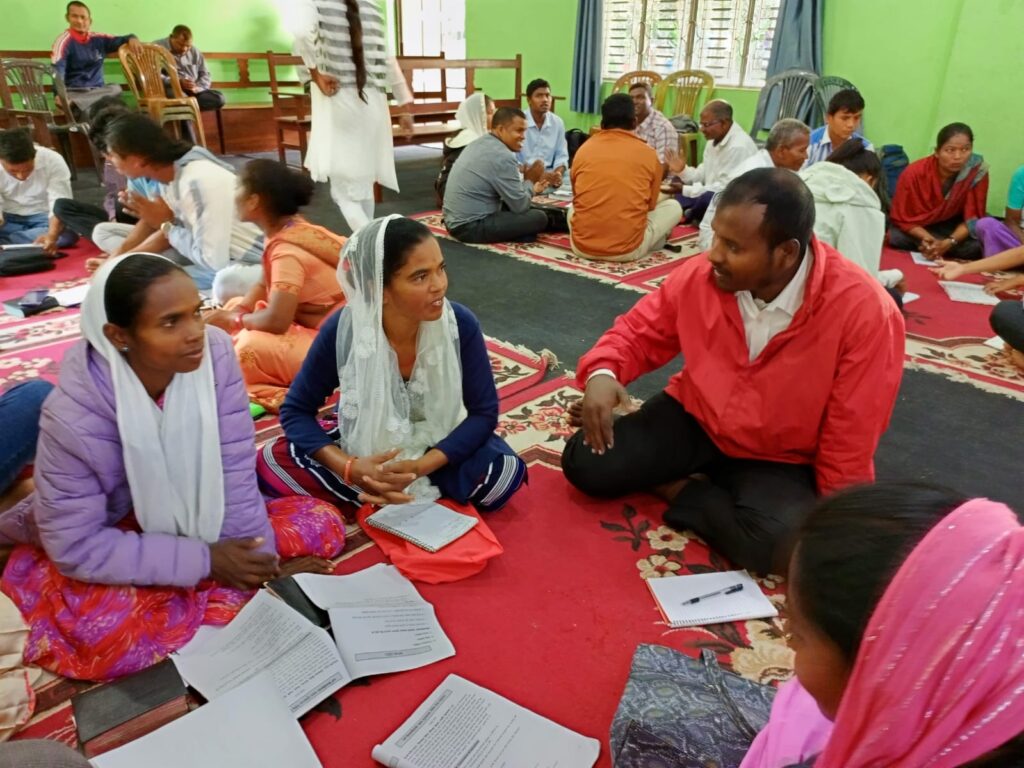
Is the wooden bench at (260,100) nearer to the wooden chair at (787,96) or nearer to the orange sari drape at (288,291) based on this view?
the wooden chair at (787,96)

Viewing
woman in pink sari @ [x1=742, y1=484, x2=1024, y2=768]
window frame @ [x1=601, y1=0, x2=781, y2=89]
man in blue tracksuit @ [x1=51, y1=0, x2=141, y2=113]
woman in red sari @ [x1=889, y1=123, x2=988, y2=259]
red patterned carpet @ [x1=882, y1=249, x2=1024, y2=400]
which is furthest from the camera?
man in blue tracksuit @ [x1=51, y1=0, x2=141, y2=113]

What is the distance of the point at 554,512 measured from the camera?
6.35 ft

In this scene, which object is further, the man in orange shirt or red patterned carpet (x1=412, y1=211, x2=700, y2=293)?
the man in orange shirt

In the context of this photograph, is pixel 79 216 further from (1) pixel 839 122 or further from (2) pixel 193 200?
(1) pixel 839 122

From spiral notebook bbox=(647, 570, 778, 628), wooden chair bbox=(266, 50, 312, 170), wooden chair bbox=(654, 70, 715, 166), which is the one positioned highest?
wooden chair bbox=(654, 70, 715, 166)

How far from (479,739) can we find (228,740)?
42cm

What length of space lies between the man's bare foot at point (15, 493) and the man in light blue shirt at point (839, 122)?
3966mm

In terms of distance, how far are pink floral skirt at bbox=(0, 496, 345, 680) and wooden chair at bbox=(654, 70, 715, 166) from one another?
576 centimetres

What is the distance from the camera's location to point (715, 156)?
493cm

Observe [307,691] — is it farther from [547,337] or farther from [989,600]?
[547,337]

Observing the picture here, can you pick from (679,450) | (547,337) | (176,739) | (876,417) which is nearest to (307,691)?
(176,739)

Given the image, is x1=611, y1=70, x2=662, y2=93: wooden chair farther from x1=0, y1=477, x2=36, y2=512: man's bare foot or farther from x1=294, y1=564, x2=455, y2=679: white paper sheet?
x1=0, y1=477, x2=36, y2=512: man's bare foot

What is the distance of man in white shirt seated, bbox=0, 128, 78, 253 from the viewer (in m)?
4.04

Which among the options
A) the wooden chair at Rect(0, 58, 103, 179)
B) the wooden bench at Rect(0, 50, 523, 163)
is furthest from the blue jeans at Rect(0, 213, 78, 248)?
the wooden bench at Rect(0, 50, 523, 163)
